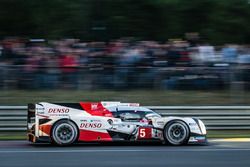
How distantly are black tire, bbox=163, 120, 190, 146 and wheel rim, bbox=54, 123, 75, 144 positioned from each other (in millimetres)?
2030

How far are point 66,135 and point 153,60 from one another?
4635 millimetres

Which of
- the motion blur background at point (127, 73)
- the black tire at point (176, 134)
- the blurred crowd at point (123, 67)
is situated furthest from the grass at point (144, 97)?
the black tire at point (176, 134)

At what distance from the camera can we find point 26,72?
16.3 metres

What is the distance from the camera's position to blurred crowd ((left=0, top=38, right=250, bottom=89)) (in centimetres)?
1644

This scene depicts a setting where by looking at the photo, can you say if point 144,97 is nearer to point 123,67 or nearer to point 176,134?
point 123,67

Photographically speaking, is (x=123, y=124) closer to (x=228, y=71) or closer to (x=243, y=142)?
(x=243, y=142)

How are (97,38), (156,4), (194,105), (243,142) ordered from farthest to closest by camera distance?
(156,4) → (97,38) → (194,105) → (243,142)

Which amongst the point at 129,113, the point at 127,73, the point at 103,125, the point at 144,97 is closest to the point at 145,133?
the point at 129,113

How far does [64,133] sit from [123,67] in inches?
159

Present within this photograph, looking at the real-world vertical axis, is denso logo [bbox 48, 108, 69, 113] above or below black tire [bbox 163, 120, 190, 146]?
above

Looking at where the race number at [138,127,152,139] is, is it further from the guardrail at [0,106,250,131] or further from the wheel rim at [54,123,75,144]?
the guardrail at [0,106,250,131]

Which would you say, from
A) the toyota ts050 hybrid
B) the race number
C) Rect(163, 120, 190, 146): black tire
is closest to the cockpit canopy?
the toyota ts050 hybrid

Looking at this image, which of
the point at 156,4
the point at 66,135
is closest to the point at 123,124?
the point at 66,135

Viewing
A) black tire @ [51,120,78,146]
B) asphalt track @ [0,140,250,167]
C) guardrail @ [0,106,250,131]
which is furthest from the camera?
guardrail @ [0,106,250,131]
